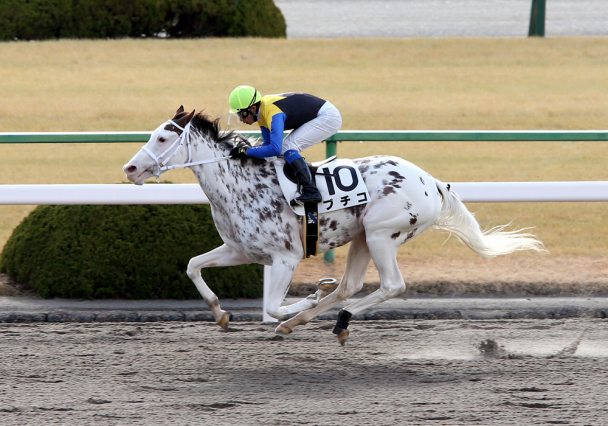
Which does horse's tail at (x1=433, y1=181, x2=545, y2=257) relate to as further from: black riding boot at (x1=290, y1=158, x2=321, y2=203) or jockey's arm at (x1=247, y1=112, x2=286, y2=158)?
jockey's arm at (x1=247, y1=112, x2=286, y2=158)

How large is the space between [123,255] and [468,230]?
87.4 inches

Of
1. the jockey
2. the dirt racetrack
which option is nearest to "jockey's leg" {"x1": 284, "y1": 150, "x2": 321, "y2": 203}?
the jockey

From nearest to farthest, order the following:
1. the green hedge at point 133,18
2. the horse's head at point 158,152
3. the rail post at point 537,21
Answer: the horse's head at point 158,152 → the green hedge at point 133,18 → the rail post at point 537,21

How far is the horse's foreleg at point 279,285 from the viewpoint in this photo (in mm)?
7039

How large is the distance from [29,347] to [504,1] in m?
20.7

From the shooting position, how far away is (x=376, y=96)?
15.3 meters

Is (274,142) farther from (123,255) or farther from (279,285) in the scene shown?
(123,255)

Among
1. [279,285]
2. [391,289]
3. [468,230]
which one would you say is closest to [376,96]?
[468,230]

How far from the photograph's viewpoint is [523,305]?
27.4ft

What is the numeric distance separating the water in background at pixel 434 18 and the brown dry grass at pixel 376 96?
233cm

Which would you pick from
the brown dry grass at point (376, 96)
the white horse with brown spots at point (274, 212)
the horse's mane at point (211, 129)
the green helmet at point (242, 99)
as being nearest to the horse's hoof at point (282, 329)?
the white horse with brown spots at point (274, 212)

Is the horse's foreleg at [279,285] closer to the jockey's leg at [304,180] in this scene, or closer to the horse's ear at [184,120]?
the jockey's leg at [304,180]

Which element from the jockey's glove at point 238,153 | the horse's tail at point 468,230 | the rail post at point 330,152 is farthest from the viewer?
the rail post at point 330,152

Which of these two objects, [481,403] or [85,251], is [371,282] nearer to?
[85,251]
